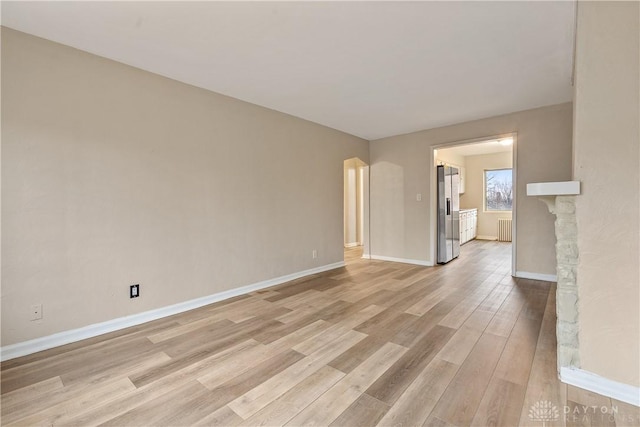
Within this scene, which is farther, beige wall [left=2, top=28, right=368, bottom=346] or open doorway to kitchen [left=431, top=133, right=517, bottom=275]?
open doorway to kitchen [left=431, top=133, right=517, bottom=275]

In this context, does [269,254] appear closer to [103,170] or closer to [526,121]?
[103,170]

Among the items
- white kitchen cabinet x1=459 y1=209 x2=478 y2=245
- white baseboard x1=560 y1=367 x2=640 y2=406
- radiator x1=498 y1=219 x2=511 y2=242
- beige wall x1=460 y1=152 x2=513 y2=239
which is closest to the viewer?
white baseboard x1=560 y1=367 x2=640 y2=406

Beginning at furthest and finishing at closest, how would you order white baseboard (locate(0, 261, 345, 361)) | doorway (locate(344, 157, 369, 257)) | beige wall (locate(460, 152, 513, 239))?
beige wall (locate(460, 152, 513, 239)) < doorway (locate(344, 157, 369, 257)) < white baseboard (locate(0, 261, 345, 361))

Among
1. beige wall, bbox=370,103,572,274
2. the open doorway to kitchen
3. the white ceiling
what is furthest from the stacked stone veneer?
the open doorway to kitchen

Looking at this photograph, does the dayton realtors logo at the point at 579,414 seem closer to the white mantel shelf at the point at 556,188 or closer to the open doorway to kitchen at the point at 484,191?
the white mantel shelf at the point at 556,188

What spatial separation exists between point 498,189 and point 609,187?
7.54 meters

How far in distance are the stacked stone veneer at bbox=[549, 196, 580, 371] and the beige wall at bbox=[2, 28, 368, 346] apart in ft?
10.1

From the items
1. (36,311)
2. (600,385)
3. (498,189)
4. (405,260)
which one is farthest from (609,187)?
(498,189)

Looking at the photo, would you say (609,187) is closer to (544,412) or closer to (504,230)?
(544,412)

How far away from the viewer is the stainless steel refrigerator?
518cm

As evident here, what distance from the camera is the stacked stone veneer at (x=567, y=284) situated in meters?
1.76

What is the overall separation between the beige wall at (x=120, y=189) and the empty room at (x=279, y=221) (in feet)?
0.06

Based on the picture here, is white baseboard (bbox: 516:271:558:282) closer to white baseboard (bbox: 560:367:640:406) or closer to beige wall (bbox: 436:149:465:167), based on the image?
white baseboard (bbox: 560:367:640:406)

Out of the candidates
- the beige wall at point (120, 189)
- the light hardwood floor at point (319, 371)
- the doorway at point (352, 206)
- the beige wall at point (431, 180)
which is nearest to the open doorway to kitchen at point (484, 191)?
the doorway at point (352, 206)
